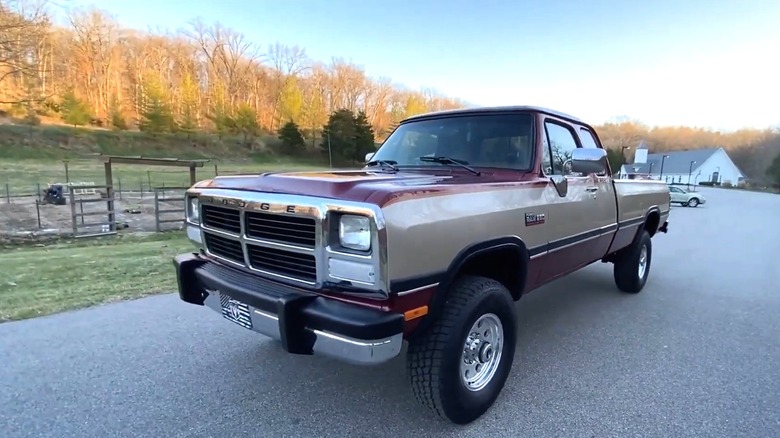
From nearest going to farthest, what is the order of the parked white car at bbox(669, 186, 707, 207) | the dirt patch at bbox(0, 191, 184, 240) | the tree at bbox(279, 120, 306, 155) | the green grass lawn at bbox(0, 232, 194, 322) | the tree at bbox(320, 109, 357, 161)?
the green grass lawn at bbox(0, 232, 194, 322)
the dirt patch at bbox(0, 191, 184, 240)
the parked white car at bbox(669, 186, 707, 207)
the tree at bbox(320, 109, 357, 161)
the tree at bbox(279, 120, 306, 155)

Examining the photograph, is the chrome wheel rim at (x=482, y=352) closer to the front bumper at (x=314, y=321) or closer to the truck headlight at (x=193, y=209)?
the front bumper at (x=314, y=321)

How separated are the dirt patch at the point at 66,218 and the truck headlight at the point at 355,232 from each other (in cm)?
1396

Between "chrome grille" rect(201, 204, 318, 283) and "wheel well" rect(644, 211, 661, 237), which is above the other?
"chrome grille" rect(201, 204, 318, 283)

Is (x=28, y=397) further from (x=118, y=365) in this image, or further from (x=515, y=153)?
(x=515, y=153)

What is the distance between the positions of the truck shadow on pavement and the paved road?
12 mm

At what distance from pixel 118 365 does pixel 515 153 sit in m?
3.49

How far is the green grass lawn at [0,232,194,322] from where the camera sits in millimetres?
4617

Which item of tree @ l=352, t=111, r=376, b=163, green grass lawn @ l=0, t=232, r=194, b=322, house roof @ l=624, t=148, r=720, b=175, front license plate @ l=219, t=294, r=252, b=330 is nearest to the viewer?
front license plate @ l=219, t=294, r=252, b=330

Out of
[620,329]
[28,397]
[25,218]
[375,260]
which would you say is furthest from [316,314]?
[25,218]

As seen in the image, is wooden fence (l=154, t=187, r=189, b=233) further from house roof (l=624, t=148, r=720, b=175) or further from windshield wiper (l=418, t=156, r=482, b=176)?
house roof (l=624, t=148, r=720, b=175)

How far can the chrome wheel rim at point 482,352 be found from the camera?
2.57 metres

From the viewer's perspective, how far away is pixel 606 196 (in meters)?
4.16

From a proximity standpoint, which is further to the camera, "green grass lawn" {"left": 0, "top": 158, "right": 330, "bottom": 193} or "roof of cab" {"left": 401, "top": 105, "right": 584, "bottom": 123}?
"green grass lawn" {"left": 0, "top": 158, "right": 330, "bottom": 193}

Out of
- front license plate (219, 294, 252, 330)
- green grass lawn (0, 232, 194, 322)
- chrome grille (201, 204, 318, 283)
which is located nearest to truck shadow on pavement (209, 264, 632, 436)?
front license plate (219, 294, 252, 330)
